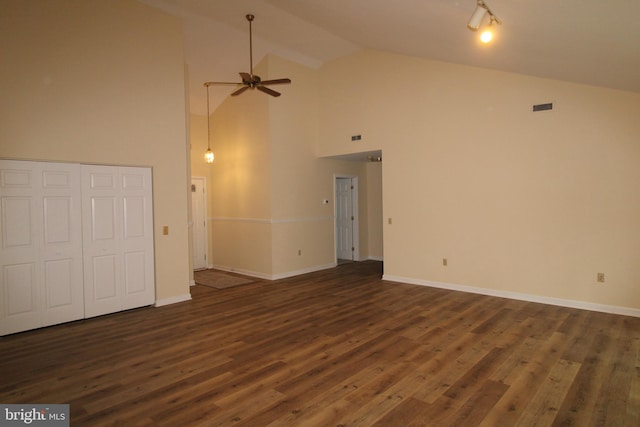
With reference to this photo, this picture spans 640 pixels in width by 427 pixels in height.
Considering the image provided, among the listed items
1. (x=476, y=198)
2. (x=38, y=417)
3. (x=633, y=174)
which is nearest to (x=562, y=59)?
(x=633, y=174)

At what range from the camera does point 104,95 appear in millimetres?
4797

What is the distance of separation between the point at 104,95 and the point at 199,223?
4054 millimetres

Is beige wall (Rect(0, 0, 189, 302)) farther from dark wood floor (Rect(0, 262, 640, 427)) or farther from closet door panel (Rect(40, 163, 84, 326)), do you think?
dark wood floor (Rect(0, 262, 640, 427))

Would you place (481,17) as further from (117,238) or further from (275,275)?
(275,275)

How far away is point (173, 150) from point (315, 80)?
12.3 ft

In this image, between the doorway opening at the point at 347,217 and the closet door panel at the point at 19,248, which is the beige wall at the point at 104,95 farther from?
the doorway opening at the point at 347,217

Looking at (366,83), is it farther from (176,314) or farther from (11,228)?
(11,228)

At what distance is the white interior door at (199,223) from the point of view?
326 inches

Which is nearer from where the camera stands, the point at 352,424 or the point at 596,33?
the point at 352,424

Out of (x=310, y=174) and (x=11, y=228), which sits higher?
(x=310, y=174)

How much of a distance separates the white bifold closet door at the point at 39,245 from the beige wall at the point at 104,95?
26 cm

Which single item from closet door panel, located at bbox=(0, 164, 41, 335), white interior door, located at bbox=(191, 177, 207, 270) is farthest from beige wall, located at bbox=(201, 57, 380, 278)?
closet door panel, located at bbox=(0, 164, 41, 335)

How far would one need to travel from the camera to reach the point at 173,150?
552 cm

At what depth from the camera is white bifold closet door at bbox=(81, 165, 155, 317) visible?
4.77 metres
